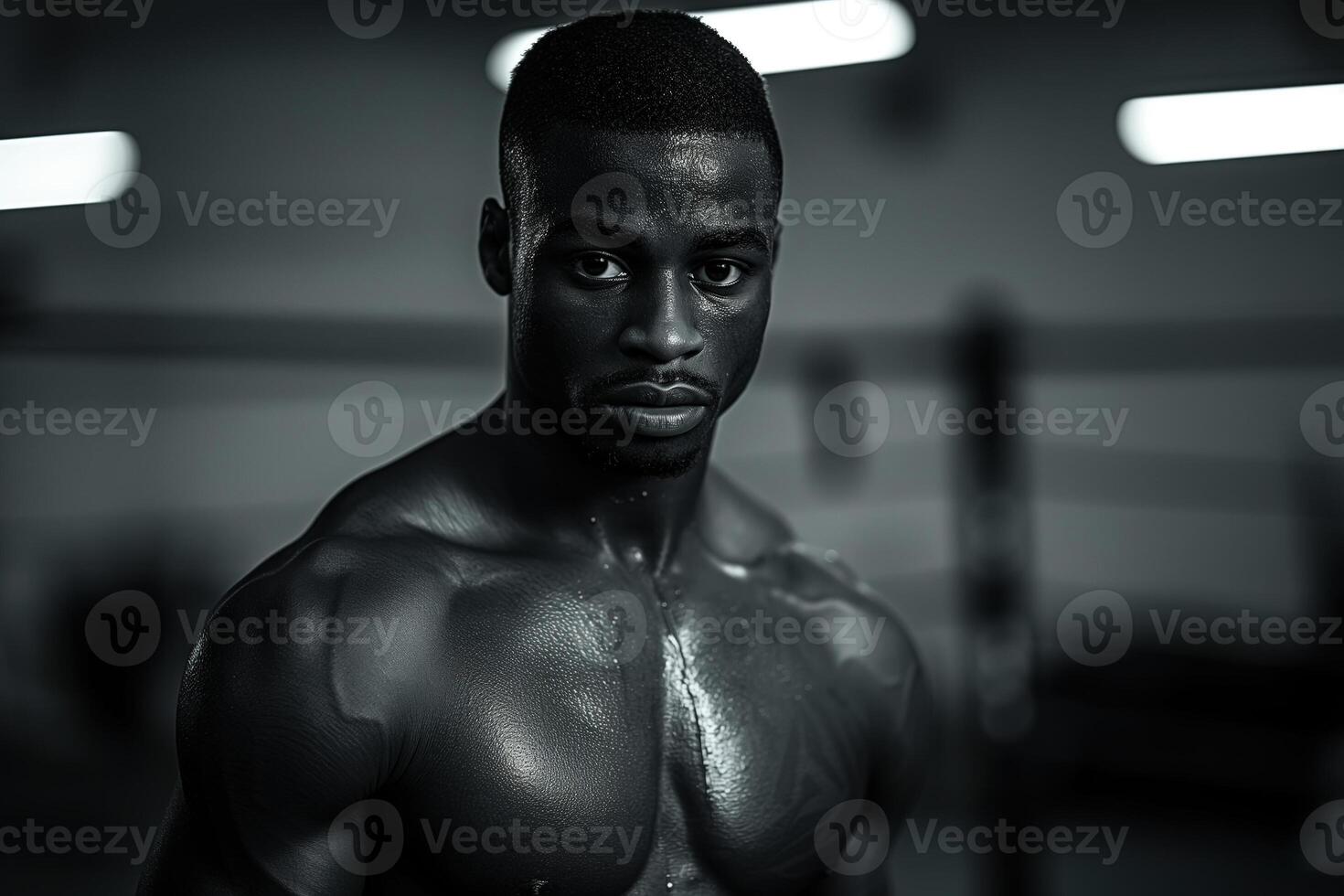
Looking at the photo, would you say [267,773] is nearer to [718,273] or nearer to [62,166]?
[718,273]

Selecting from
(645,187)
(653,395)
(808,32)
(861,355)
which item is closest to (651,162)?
(645,187)

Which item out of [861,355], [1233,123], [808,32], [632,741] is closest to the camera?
[632,741]

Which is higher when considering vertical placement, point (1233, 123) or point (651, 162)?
point (1233, 123)

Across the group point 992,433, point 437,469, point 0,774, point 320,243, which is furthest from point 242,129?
point 437,469

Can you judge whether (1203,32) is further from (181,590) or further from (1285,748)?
(181,590)

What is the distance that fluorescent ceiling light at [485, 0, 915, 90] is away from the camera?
232 centimetres

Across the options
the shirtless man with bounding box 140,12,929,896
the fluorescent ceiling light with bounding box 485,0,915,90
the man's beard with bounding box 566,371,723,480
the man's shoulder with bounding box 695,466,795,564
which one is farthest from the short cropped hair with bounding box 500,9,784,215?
the fluorescent ceiling light with bounding box 485,0,915,90

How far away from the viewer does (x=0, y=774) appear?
263cm

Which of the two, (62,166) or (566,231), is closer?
(566,231)

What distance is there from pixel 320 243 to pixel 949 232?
1.45 m

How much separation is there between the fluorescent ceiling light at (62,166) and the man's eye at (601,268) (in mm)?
2191

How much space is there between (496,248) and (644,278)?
0.49 feet

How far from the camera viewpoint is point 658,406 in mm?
756

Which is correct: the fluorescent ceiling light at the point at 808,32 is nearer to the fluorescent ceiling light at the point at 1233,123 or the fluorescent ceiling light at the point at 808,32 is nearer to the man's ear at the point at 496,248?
the fluorescent ceiling light at the point at 1233,123
